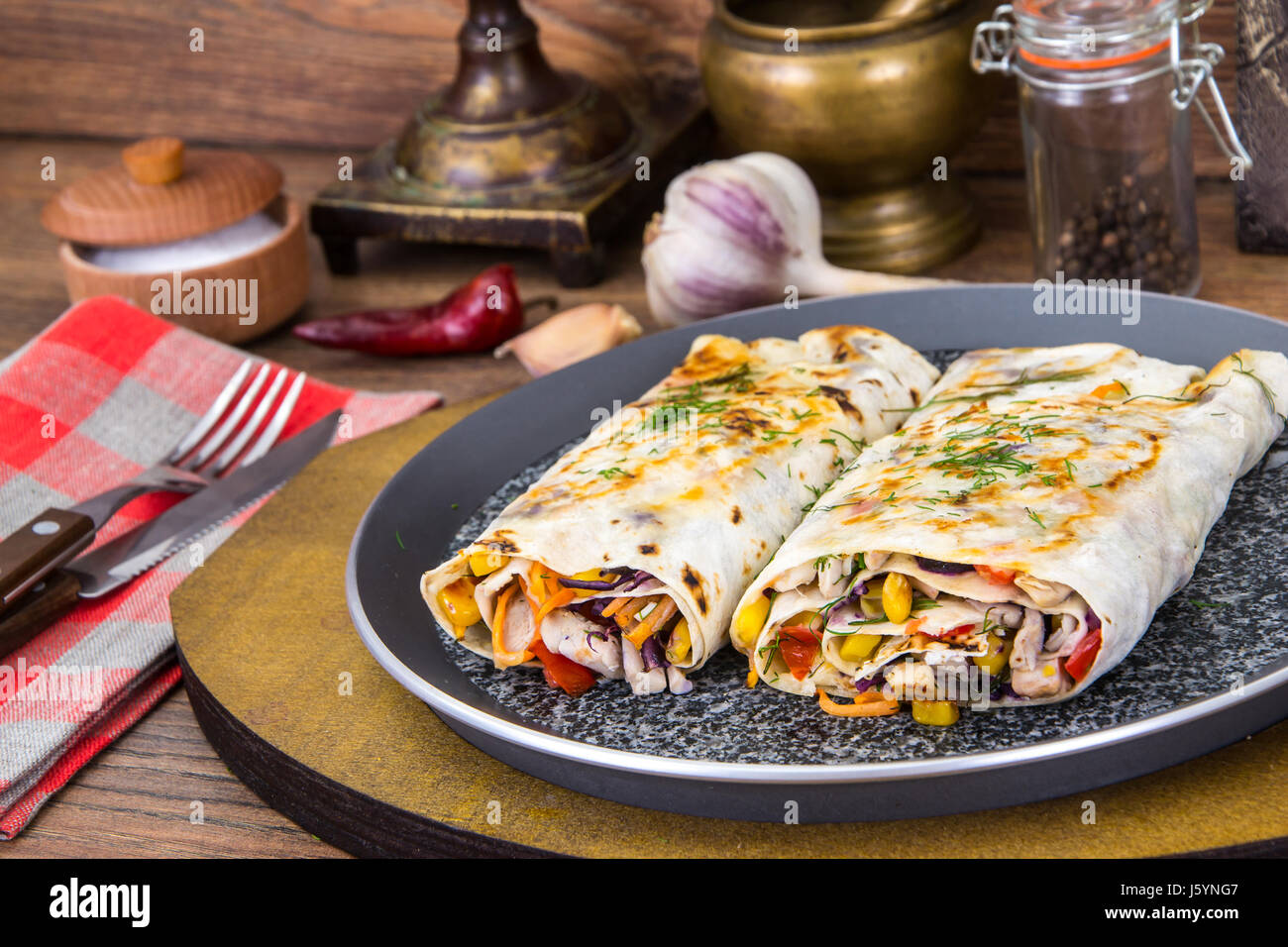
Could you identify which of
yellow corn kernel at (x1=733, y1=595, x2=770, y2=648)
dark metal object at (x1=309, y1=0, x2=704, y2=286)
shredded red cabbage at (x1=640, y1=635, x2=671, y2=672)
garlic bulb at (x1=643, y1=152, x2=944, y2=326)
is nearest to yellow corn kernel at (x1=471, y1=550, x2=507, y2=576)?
shredded red cabbage at (x1=640, y1=635, x2=671, y2=672)

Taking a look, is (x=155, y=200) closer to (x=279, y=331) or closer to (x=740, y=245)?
(x=279, y=331)

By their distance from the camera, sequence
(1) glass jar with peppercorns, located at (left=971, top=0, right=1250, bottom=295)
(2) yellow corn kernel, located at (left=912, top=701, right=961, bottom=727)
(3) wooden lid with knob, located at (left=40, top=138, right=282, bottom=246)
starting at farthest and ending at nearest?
1. (3) wooden lid with knob, located at (left=40, top=138, right=282, bottom=246)
2. (1) glass jar with peppercorns, located at (left=971, top=0, right=1250, bottom=295)
3. (2) yellow corn kernel, located at (left=912, top=701, right=961, bottom=727)

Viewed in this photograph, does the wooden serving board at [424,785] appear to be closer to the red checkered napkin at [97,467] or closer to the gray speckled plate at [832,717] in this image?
the gray speckled plate at [832,717]

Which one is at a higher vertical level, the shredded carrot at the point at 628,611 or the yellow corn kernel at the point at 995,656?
the yellow corn kernel at the point at 995,656

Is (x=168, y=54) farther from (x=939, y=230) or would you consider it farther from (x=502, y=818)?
(x=502, y=818)

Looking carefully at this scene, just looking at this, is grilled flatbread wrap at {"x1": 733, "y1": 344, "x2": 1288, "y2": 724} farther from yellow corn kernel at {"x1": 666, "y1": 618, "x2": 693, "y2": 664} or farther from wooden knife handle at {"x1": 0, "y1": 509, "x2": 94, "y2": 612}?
wooden knife handle at {"x1": 0, "y1": 509, "x2": 94, "y2": 612}

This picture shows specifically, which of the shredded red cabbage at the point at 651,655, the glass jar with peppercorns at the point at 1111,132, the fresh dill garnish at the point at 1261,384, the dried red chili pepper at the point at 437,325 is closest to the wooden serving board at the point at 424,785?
the shredded red cabbage at the point at 651,655

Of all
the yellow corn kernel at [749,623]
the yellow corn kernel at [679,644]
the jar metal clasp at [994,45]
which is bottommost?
the yellow corn kernel at [679,644]
